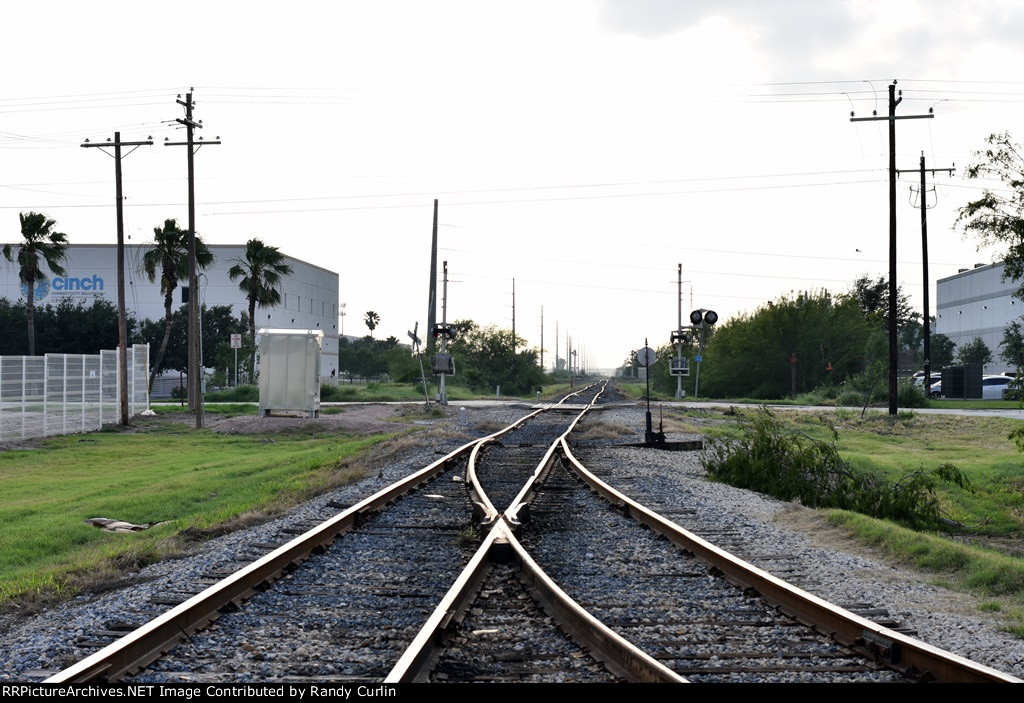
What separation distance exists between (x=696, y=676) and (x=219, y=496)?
509 inches

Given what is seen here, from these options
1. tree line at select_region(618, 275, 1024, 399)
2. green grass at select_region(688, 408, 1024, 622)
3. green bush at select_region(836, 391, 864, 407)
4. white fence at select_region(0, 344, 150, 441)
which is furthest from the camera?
tree line at select_region(618, 275, 1024, 399)

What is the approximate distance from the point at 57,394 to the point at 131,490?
16002 millimetres

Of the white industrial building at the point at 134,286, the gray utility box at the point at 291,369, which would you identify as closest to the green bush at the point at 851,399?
the gray utility box at the point at 291,369

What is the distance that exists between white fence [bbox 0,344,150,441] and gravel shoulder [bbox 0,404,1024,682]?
15.2 meters

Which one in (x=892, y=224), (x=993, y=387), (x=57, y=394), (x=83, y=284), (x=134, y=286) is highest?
(x=83, y=284)

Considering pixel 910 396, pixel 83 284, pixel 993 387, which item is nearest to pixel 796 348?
pixel 993 387

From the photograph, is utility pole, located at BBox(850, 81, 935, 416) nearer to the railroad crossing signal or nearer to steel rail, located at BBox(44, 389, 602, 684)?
the railroad crossing signal

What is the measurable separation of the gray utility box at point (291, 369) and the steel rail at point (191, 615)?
24.7 metres

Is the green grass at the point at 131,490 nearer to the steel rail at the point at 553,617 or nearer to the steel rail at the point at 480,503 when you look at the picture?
the steel rail at the point at 480,503

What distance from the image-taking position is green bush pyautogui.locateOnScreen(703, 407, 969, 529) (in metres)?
14.9

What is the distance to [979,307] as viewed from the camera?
102 m

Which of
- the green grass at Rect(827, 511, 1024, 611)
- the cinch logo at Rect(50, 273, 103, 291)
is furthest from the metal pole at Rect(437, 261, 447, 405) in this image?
the cinch logo at Rect(50, 273, 103, 291)

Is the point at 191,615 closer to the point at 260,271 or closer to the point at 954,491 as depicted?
the point at 954,491
